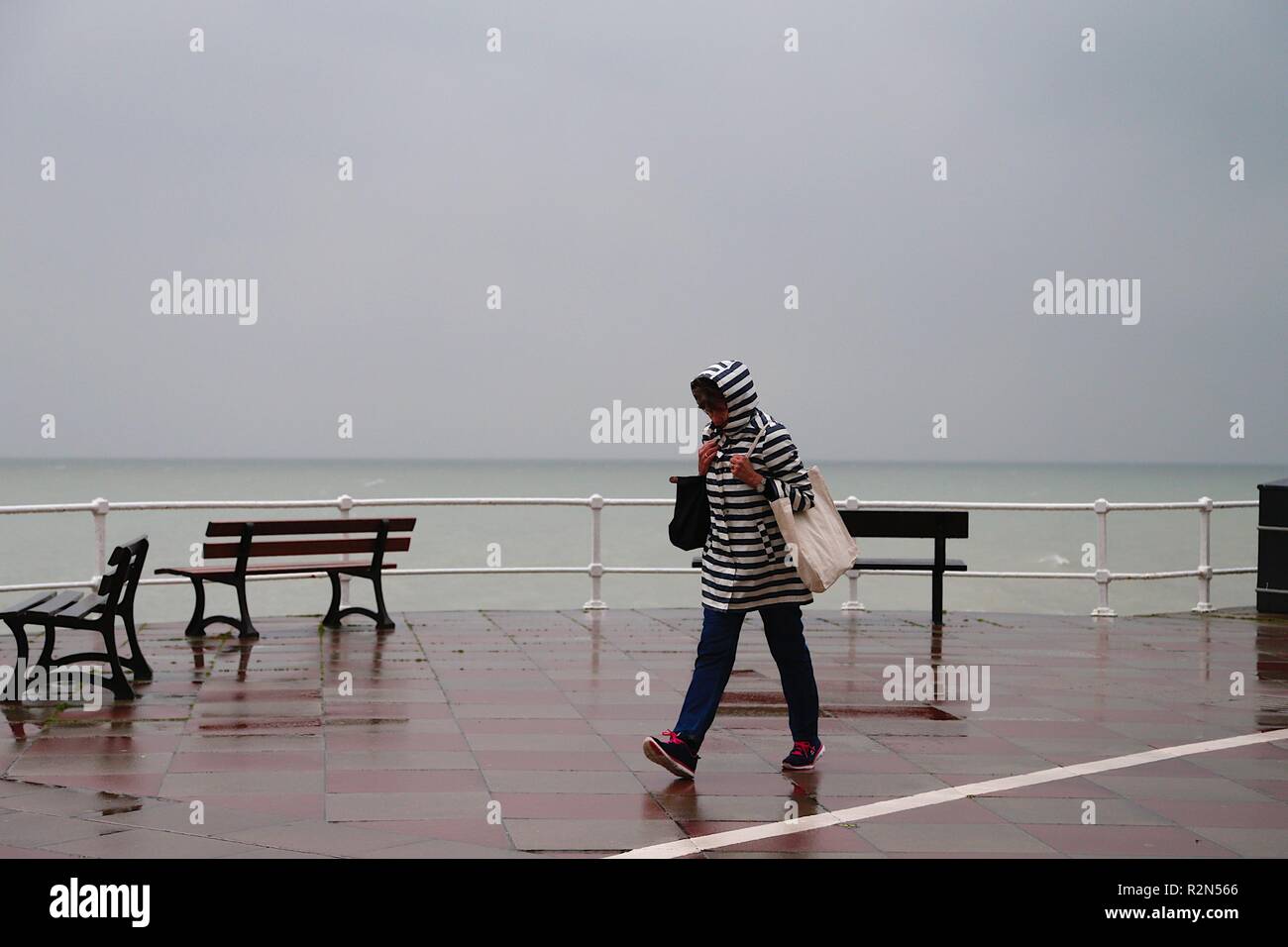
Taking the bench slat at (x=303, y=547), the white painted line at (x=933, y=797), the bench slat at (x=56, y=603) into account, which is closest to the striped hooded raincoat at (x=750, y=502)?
the white painted line at (x=933, y=797)

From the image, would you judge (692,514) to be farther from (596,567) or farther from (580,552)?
(580,552)

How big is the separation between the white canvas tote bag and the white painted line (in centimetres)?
104

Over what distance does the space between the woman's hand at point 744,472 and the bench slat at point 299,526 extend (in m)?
5.57

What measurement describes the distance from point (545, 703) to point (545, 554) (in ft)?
214

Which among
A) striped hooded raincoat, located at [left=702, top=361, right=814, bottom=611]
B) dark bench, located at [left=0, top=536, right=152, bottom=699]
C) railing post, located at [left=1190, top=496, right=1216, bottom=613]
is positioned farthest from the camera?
railing post, located at [left=1190, top=496, right=1216, bottom=613]

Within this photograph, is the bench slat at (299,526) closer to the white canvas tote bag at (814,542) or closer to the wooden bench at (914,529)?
the wooden bench at (914,529)

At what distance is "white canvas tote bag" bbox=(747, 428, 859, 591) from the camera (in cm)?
701

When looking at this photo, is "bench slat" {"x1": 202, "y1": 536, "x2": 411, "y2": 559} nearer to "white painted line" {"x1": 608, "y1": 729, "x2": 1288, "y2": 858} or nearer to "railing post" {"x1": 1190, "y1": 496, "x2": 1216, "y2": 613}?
"white painted line" {"x1": 608, "y1": 729, "x2": 1288, "y2": 858}

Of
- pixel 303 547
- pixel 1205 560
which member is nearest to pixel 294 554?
pixel 303 547

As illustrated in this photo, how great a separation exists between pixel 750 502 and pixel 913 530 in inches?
266

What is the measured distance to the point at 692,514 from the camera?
7340mm

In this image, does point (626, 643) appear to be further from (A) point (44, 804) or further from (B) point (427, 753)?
(A) point (44, 804)

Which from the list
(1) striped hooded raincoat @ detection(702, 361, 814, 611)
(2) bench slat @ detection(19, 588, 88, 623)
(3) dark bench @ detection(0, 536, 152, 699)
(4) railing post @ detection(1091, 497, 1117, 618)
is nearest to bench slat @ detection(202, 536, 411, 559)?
(2) bench slat @ detection(19, 588, 88, 623)

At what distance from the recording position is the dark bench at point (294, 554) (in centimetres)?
1229
